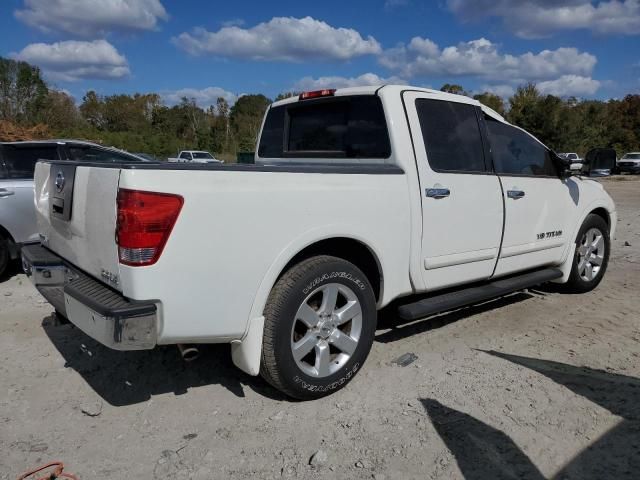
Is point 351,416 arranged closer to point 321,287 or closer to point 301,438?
point 301,438

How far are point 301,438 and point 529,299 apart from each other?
359 centimetres

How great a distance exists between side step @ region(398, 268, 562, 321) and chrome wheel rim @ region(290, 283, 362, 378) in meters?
0.47

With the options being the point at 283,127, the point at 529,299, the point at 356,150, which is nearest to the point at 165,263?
the point at 356,150

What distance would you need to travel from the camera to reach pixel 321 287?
3.27 metres

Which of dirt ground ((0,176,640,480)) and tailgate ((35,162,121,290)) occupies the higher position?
tailgate ((35,162,121,290))

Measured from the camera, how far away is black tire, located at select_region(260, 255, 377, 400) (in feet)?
10.1

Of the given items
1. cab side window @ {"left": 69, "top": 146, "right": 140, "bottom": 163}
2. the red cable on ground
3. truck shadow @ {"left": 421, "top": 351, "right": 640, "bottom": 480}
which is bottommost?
the red cable on ground

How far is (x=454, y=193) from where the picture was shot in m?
4.00

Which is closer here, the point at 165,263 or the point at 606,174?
the point at 165,263

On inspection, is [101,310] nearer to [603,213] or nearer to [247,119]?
[603,213]

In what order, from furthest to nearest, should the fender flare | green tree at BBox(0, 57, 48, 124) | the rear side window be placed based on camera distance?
green tree at BBox(0, 57, 48, 124)
the rear side window
the fender flare

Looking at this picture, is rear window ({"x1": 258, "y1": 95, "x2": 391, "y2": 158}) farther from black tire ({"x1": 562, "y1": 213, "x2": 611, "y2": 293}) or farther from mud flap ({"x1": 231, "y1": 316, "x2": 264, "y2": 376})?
black tire ({"x1": 562, "y1": 213, "x2": 611, "y2": 293})

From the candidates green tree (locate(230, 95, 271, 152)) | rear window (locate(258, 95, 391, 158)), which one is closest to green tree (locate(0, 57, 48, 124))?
green tree (locate(230, 95, 271, 152))

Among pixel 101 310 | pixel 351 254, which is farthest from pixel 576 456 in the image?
pixel 101 310
